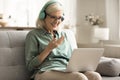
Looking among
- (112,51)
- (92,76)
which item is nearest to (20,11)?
(112,51)

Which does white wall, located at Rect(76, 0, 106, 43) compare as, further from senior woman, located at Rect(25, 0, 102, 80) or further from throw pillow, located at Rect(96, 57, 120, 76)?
senior woman, located at Rect(25, 0, 102, 80)

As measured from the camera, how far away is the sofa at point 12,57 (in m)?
2.20

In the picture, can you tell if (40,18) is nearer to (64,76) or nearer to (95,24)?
(64,76)

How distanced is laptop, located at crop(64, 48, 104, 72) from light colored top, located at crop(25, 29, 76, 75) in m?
0.20

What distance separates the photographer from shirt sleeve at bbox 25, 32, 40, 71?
2.13 metres

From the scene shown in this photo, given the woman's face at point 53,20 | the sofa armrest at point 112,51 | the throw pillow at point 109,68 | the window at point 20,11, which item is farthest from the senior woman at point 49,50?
the window at point 20,11

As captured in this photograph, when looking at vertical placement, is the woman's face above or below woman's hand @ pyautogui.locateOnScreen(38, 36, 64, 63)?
above

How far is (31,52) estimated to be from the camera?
216 centimetres

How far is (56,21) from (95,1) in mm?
2837

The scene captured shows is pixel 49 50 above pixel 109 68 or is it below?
above

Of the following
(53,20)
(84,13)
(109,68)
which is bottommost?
(109,68)

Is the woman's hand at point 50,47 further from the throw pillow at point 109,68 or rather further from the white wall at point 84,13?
the white wall at point 84,13

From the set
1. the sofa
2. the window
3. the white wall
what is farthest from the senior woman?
the white wall

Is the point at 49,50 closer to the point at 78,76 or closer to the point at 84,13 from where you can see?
the point at 78,76
